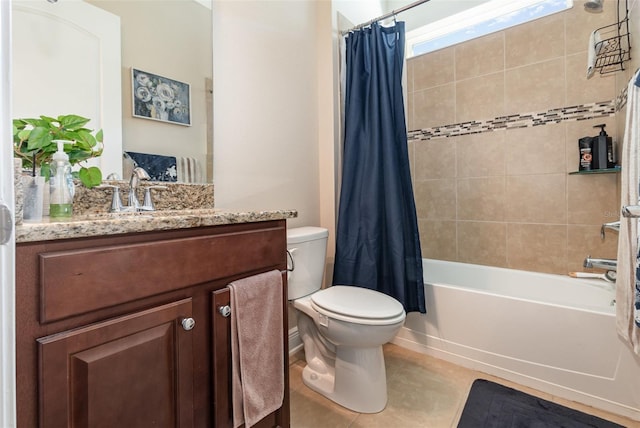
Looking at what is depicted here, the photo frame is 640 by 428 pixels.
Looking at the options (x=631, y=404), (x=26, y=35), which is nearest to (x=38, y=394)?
(x=26, y=35)

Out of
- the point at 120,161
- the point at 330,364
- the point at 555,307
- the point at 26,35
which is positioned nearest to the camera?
the point at 26,35

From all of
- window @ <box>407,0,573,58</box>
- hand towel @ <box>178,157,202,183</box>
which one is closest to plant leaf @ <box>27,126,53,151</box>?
hand towel @ <box>178,157,202,183</box>

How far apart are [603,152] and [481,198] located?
0.74 meters

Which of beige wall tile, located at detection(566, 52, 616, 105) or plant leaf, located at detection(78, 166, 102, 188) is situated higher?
beige wall tile, located at detection(566, 52, 616, 105)

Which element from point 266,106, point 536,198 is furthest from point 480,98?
point 266,106

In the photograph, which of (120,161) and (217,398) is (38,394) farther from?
(120,161)

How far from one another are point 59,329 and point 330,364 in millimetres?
1296

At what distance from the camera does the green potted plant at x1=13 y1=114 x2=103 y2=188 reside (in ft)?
2.94

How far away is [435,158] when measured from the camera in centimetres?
255

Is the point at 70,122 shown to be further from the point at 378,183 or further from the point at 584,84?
the point at 584,84

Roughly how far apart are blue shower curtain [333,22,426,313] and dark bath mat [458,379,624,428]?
504 mm

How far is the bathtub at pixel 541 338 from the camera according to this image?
1372 mm

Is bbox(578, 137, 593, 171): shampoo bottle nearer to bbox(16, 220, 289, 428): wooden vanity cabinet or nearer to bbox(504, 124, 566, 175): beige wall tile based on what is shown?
bbox(504, 124, 566, 175): beige wall tile

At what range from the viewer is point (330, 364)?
1609mm
